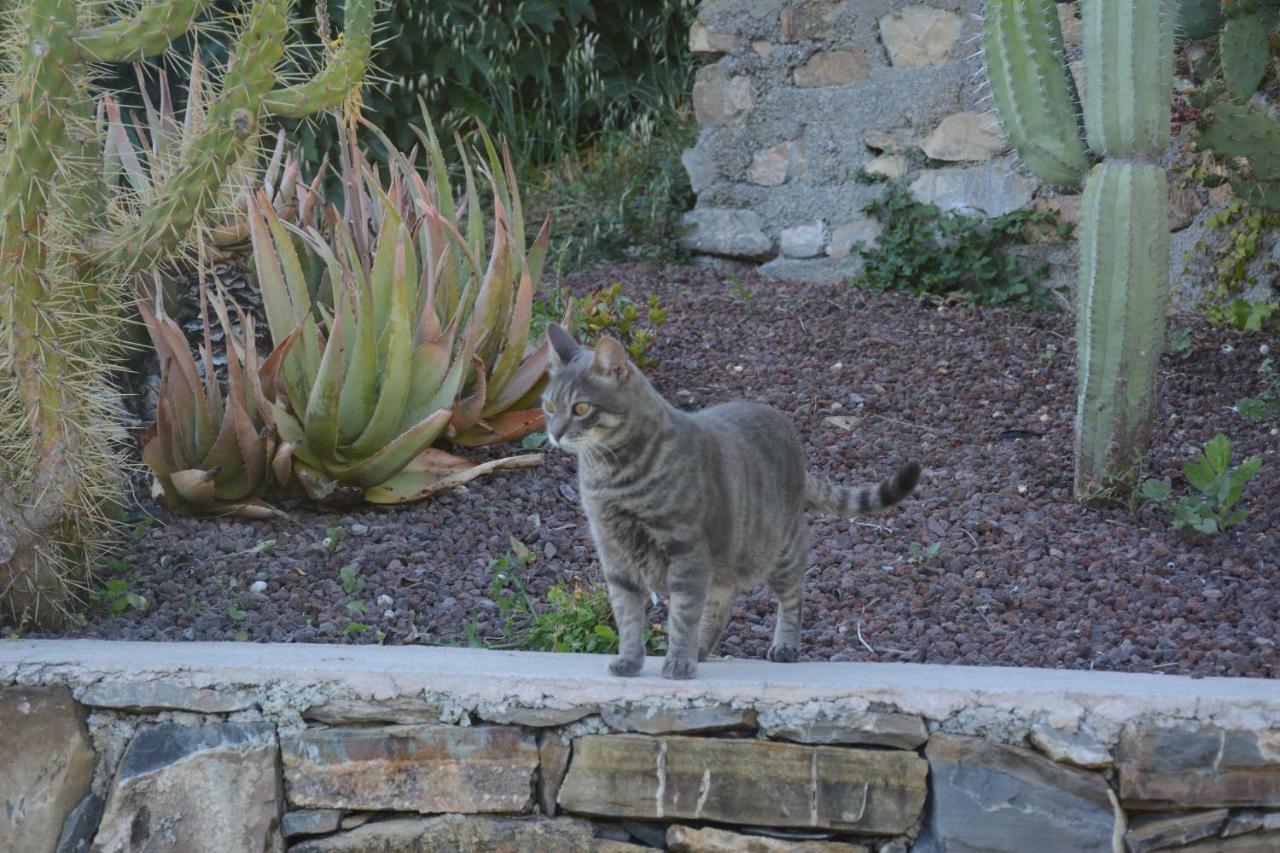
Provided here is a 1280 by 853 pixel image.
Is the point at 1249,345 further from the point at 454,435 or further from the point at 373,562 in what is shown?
the point at 373,562

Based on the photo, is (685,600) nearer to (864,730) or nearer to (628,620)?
(628,620)

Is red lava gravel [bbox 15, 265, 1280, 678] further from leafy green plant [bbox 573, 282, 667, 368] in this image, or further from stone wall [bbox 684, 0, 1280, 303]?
stone wall [bbox 684, 0, 1280, 303]

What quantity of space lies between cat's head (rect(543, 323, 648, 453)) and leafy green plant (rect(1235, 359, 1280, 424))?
2.80 metres

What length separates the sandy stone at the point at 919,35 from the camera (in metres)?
6.90

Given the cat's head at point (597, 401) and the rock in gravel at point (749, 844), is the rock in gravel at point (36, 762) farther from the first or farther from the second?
the rock in gravel at point (749, 844)

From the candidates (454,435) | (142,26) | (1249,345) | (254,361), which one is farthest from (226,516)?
(1249,345)

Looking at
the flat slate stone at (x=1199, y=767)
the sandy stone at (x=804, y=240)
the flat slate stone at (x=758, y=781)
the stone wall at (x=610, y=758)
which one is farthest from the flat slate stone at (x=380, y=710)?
the sandy stone at (x=804, y=240)

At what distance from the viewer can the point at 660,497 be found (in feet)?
10.8

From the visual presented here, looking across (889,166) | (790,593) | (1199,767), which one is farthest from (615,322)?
(1199,767)

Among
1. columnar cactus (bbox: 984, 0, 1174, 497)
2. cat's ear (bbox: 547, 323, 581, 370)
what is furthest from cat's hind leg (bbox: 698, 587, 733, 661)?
columnar cactus (bbox: 984, 0, 1174, 497)

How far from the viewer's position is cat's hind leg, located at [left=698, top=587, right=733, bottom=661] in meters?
3.58

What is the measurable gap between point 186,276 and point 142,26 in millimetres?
2020

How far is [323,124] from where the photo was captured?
27.2 feet

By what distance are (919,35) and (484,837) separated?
5.23m
